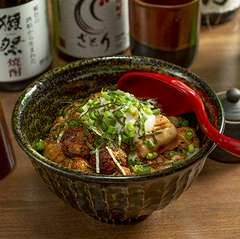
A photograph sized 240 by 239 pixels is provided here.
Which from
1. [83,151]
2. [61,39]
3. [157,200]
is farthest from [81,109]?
[61,39]

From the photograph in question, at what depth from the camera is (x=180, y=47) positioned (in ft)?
3.80

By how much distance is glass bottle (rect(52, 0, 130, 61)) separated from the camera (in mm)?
1155

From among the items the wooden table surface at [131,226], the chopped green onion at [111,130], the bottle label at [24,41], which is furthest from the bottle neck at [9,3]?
the chopped green onion at [111,130]

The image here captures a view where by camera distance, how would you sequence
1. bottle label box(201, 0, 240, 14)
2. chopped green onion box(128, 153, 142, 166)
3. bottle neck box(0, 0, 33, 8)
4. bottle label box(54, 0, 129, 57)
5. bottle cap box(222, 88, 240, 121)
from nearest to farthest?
chopped green onion box(128, 153, 142, 166) → bottle cap box(222, 88, 240, 121) → bottle neck box(0, 0, 33, 8) → bottle label box(54, 0, 129, 57) → bottle label box(201, 0, 240, 14)

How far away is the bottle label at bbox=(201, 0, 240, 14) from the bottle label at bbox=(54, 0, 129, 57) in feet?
0.71

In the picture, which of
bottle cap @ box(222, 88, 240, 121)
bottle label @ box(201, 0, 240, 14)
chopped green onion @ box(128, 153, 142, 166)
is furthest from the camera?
bottle label @ box(201, 0, 240, 14)

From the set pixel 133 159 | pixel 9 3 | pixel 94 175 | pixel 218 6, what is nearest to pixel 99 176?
pixel 94 175

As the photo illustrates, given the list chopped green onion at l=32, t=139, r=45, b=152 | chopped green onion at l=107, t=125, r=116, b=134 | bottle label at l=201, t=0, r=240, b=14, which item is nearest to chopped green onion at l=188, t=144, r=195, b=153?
chopped green onion at l=107, t=125, r=116, b=134

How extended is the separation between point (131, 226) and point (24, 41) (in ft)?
1.51

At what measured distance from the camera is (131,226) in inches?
34.1

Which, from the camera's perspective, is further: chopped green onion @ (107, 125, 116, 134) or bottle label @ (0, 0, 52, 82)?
bottle label @ (0, 0, 52, 82)

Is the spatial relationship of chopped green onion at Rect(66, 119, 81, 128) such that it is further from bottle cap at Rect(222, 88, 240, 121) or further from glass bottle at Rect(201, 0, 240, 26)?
glass bottle at Rect(201, 0, 240, 26)

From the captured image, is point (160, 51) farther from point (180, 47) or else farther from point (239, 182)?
point (239, 182)

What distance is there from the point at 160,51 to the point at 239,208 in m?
0.41
